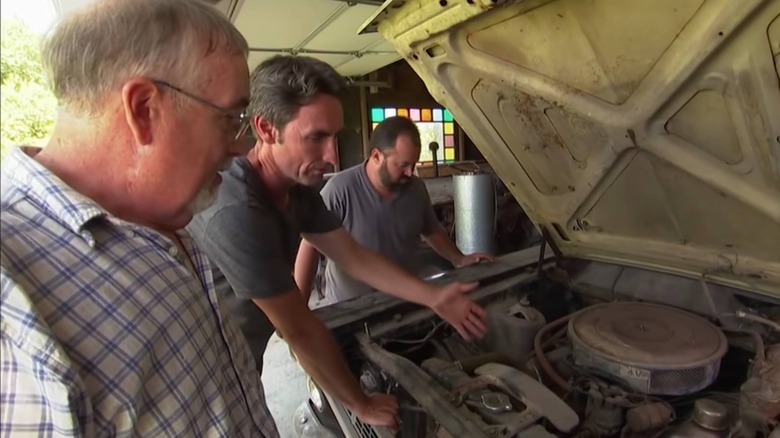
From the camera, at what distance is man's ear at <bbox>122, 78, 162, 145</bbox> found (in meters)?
0.64

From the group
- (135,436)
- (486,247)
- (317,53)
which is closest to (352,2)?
(317,53)

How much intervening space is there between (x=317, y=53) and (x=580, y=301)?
4.43 metres

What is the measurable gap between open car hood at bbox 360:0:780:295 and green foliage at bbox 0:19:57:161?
95 cm

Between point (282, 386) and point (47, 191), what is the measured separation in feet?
5.62

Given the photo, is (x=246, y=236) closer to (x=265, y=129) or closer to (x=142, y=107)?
(x=265, y=129)

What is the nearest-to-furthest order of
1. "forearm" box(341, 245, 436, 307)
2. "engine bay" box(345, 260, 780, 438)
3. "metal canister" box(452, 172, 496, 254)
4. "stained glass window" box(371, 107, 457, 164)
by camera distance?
"engine bay" box(345, 260, 780, 438) < "forearm" box(341, 245, 436, 307) < "metal canister" box(452, 172, 496, 254) < "stained glass window" box(371, 107, 457, 164)

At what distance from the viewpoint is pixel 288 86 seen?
128cm

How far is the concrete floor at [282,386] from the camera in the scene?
1.94m

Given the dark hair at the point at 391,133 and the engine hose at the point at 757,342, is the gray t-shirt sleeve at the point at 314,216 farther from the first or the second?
the engine hose at the point at 757,342

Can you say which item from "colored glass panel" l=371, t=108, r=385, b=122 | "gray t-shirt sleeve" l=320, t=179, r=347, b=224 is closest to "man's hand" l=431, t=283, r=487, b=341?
"gray t-shirt sleeve" l=320, t=179, r=347, b=224

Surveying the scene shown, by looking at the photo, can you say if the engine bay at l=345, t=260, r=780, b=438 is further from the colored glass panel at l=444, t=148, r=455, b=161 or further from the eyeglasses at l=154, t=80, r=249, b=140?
the colored glass panel at l=444, t=148, r=455, b=161

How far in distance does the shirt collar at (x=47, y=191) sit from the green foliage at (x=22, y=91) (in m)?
0.03

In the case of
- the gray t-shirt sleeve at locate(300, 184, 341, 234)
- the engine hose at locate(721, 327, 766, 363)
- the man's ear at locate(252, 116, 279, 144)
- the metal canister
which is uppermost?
the man's ear at locate(252, 116, 279, 144)

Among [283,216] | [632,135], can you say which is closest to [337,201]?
[283,216]
